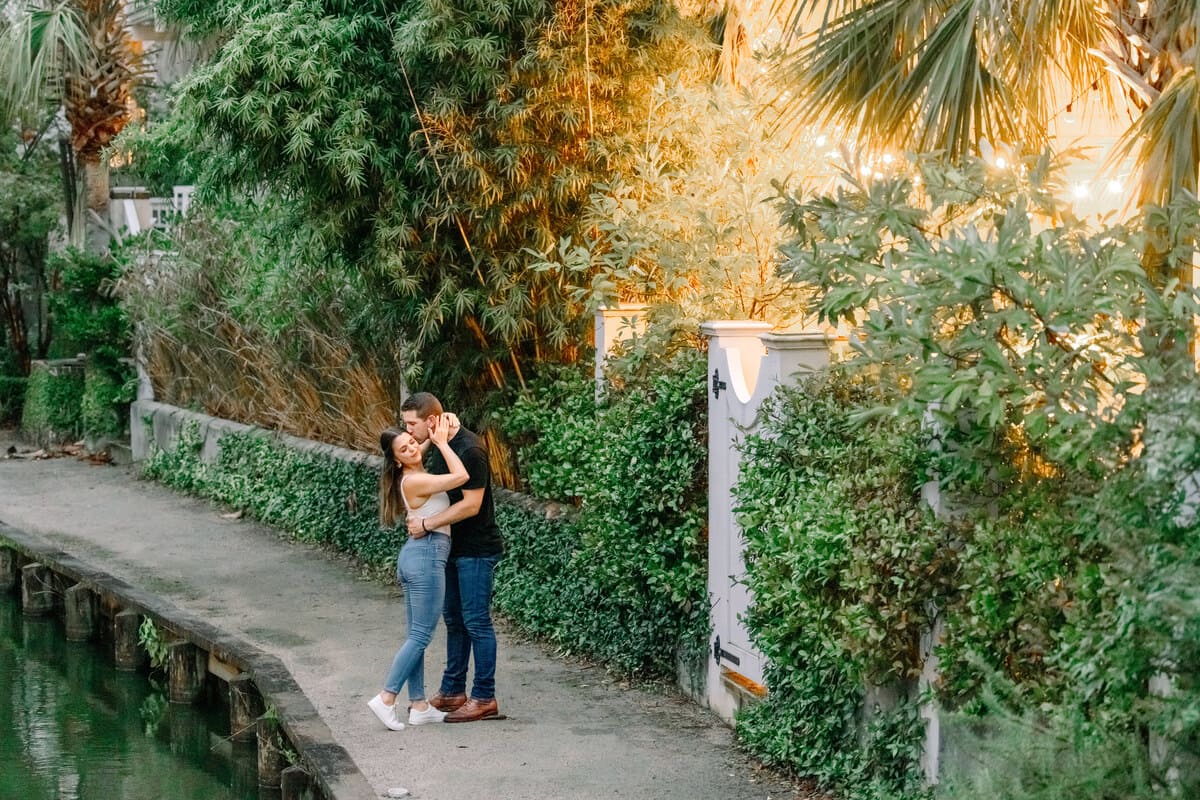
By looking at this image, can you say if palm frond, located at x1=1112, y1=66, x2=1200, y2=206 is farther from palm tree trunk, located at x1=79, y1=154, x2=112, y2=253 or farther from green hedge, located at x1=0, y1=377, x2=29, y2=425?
green hedge, located at x1=0, y1=377, x2=29, y2=425

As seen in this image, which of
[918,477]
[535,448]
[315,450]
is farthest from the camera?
[315,450]

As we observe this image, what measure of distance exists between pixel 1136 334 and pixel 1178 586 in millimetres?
1305

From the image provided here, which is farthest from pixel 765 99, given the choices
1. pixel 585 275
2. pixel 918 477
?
pixel 918 477

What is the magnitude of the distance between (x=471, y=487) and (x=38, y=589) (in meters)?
6.84

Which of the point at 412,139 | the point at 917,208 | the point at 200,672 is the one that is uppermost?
the point at 412,139

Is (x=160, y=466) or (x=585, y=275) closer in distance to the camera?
(x=585, y=275)

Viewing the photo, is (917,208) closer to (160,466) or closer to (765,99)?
(765,99)

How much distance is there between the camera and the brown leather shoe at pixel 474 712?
8.53 meters

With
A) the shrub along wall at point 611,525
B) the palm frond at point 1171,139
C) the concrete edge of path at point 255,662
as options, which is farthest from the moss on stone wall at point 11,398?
the palm frond at point 1171,139

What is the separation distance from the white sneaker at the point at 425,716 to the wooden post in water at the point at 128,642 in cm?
393

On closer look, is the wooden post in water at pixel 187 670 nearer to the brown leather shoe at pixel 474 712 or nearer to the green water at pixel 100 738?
the green water at pixel 100 738

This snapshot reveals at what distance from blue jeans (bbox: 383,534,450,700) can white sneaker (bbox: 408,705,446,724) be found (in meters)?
0.24

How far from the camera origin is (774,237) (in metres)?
9.47

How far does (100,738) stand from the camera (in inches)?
400
